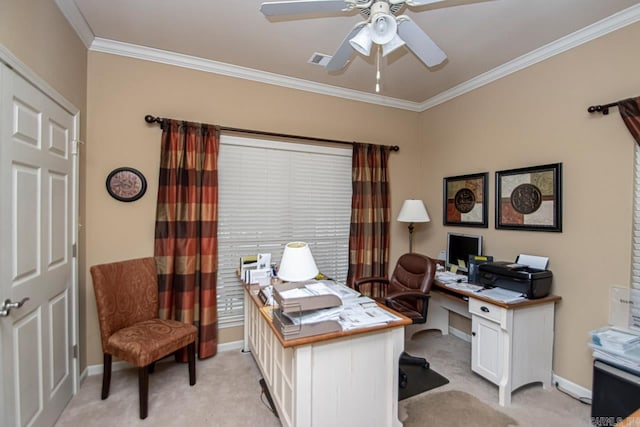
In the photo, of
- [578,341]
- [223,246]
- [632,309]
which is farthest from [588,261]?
[223,246]

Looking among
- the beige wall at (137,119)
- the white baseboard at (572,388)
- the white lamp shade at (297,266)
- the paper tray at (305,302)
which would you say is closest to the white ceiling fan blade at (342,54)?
the beige wall at (137,119)

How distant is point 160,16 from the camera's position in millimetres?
2104

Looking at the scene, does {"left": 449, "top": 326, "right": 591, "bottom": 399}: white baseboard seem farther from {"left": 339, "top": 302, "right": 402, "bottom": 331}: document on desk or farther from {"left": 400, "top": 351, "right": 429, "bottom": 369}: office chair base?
{"left": 339, "top": 302, "right": 402, "bottom": 331}: document on desk

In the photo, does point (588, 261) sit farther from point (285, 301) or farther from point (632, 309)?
point (285, 301)

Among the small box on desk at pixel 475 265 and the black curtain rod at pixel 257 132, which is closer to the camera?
the black curtain rod at pixel 257 132

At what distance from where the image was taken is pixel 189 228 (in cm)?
260

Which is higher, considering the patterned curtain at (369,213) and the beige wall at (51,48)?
the beige wall at (51,48)

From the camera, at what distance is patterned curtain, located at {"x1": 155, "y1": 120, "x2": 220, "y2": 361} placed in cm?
254

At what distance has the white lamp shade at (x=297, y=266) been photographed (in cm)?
167

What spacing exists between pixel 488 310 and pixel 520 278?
0.37m

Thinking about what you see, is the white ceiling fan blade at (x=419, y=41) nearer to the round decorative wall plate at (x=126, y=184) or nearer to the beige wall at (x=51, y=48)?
the beige wall at (x=51, y=48)

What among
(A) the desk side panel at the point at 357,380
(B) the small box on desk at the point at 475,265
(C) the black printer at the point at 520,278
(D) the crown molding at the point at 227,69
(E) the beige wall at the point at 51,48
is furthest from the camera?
(B) the small box on desk at the point at 475,265

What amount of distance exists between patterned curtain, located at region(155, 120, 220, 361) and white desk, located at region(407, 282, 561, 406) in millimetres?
2399

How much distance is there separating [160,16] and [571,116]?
11.0 ft
